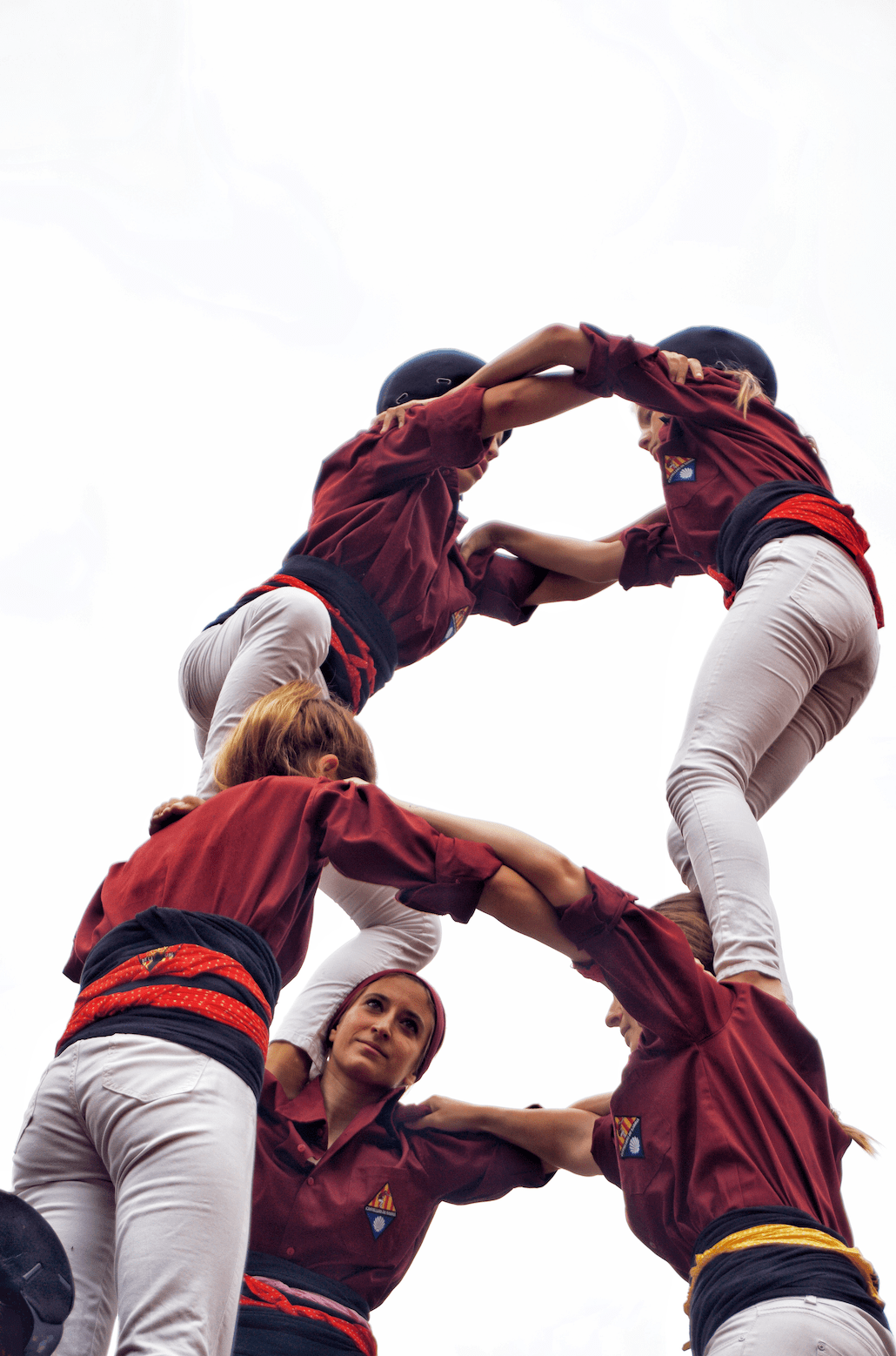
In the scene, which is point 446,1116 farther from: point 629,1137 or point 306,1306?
point 629,1137

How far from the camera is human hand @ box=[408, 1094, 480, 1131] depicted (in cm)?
308

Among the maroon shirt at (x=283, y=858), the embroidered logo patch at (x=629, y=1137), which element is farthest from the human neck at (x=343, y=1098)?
the maroon shirt at (x=283, y=858)

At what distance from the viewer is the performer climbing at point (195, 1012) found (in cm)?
169

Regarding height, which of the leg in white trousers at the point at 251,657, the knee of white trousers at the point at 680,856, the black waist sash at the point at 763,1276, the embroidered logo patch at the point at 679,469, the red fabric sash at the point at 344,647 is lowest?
the black waist sash at the point at 763,1276

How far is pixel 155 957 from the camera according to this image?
1.98 meters

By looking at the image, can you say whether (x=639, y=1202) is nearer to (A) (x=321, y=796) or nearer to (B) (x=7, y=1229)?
(A) (x=321, y=796)

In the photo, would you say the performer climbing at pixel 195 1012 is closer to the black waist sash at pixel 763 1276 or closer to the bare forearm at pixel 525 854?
the bare forearm at pixel 525 854

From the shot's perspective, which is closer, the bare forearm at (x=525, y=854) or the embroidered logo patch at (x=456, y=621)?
the bare forearm at (x=525, y=854)

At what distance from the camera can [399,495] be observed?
3.64 metres

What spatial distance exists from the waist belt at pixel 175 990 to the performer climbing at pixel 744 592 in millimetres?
1008

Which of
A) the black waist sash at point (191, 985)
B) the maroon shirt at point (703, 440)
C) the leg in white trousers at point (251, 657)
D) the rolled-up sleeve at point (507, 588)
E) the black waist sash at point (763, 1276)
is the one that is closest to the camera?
the black waist sash at point (191, 985)

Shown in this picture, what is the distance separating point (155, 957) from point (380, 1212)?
4.12 feet

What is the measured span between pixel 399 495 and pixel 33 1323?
8.03 ft

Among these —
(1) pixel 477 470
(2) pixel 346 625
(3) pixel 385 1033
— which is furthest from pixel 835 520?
(3) pixel 385 1033
